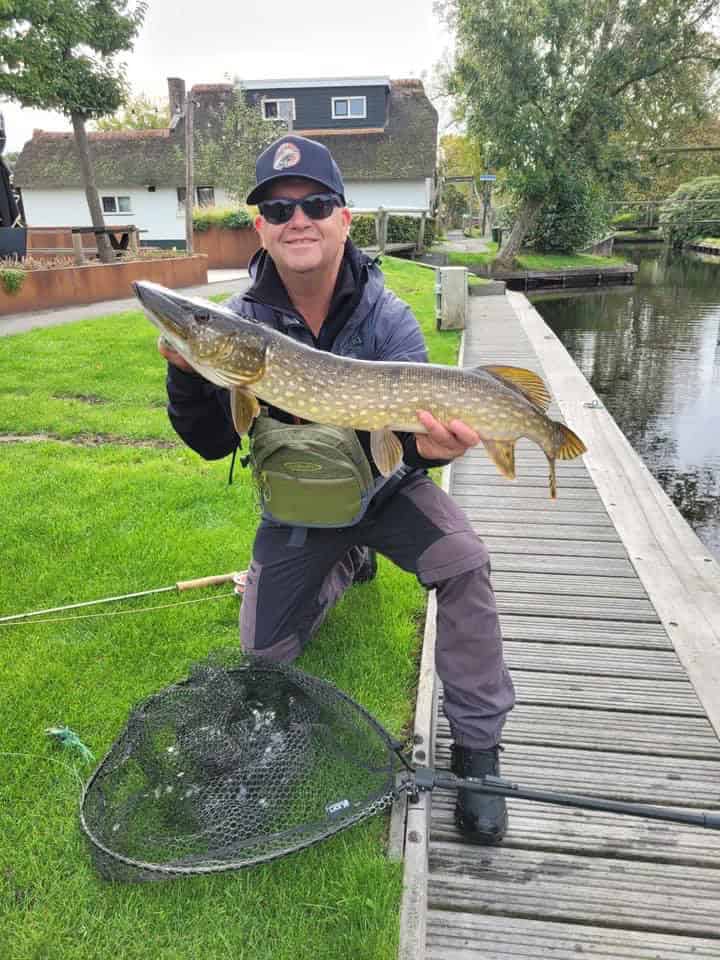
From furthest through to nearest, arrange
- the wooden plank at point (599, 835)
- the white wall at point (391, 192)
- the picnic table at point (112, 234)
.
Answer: the white wall at point (391, 192), the picnic table at point (112, 234), the wooden plank at point (599, 835)

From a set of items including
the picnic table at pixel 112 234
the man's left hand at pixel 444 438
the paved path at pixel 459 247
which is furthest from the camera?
the paved path at pixel 459 247

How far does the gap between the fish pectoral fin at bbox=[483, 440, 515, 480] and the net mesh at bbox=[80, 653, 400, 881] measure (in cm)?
111

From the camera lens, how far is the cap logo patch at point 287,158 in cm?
275

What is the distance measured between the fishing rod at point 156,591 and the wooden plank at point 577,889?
1823 mm

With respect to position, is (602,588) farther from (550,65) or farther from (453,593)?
(550,65)

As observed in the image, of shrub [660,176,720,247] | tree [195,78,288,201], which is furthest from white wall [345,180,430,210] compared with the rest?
shrub [660,176,720,247]

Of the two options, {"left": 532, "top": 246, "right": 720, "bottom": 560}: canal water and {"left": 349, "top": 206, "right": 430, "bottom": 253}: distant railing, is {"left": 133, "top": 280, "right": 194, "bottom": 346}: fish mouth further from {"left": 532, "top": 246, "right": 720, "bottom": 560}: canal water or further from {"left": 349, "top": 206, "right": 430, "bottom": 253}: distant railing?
{"left": 349, "top": 206, "right": 430, "bottom": 253}: distant railing

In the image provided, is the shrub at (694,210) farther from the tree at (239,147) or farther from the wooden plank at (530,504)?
the wooden plank at (530,504)

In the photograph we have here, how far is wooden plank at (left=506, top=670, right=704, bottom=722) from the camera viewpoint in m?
3.04

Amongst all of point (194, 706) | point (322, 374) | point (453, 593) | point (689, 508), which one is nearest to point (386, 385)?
point (322, 374)

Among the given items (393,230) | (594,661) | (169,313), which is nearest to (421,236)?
(393,230)

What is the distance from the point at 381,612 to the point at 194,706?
128 cm

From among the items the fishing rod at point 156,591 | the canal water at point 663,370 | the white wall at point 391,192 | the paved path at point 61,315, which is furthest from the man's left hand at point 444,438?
the white wall at point 391,192

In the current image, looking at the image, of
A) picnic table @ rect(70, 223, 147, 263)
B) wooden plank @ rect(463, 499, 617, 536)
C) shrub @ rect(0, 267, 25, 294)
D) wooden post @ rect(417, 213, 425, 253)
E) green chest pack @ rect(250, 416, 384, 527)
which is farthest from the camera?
wooden post @ rect(417, 213, 425, 253)
